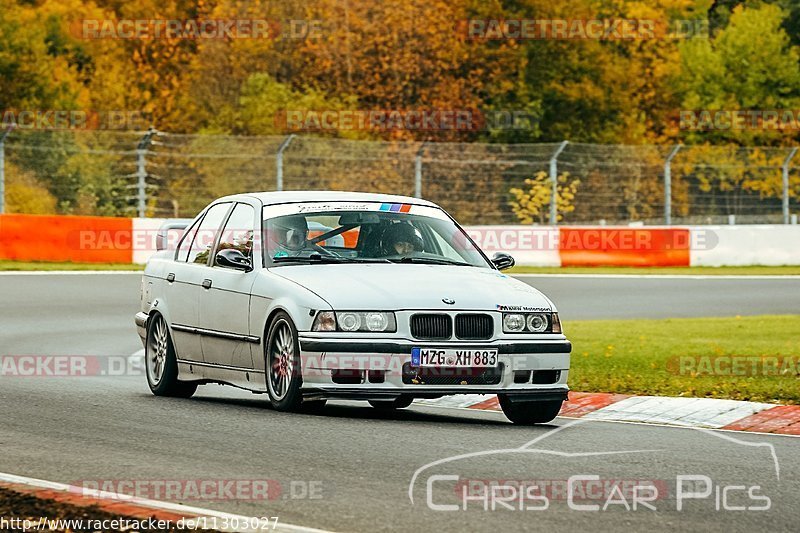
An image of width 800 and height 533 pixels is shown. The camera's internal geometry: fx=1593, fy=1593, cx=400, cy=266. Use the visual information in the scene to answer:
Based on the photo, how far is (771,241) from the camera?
3491 centimetres

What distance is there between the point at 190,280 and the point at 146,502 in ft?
17.3

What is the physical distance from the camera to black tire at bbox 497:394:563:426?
35.8ft

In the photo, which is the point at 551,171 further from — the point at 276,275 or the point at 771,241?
the point at 276,275

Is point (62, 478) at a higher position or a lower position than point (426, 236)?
lower

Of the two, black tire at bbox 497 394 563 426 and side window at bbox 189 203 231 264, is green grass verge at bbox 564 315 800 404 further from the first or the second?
side window at bbox 189 203 231 264

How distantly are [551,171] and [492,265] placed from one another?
76.8 ft

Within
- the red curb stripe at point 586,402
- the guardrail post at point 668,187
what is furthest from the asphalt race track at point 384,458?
the guardrail post at point 668,187

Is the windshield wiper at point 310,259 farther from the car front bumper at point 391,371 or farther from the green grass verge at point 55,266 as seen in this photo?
the green grass verge at point 55,266

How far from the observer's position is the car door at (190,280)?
1216 centimetres

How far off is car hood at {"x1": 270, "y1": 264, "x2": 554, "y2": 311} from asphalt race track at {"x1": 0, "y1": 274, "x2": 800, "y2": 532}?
0.81 metres

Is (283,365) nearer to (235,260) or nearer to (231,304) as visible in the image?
(231,304)

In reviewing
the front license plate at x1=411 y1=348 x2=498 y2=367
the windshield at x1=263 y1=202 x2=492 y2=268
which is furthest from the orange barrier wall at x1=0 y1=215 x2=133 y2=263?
the front license plate at x1=411 y1=348 x2=498 y2=367

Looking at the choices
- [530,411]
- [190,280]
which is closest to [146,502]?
[530,411]

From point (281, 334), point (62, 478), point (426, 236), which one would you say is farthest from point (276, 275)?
point (62, 478)
